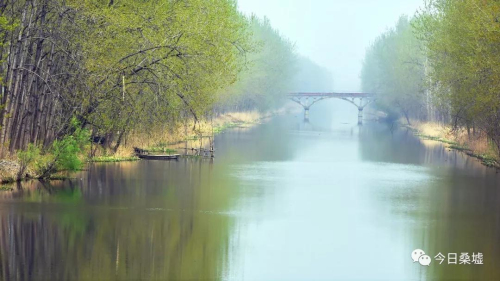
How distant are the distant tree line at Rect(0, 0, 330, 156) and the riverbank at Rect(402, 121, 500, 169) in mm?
12955

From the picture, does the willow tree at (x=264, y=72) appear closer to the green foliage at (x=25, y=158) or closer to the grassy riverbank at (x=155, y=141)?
the grassy riverbank at (x=155, y=141)

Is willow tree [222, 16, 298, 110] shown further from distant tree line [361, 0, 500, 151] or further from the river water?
the river water

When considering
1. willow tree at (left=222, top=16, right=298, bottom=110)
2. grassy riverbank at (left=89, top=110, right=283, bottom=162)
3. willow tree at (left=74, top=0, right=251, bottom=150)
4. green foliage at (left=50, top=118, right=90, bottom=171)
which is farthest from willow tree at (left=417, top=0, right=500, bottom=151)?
willow tree at (left=222, top=16, right=298, bottom=110)

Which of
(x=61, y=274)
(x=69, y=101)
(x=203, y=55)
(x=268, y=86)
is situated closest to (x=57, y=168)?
(x=69, y=101)

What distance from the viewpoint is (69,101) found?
3228cm

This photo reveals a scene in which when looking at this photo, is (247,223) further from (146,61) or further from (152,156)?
(152,156)

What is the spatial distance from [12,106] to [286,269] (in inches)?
577

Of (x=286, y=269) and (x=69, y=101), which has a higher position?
(x=69, y=101)

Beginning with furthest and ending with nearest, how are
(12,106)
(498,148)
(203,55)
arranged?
(498,148) < (203,55) < (12,106)

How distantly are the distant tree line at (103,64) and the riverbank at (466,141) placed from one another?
12955 millimetres

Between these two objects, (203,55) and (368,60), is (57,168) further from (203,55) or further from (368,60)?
(368,60)

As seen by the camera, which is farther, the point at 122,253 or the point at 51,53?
the point at 51,53

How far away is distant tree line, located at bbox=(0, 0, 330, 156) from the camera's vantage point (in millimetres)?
28016

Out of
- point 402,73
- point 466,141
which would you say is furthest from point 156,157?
point 402,73
